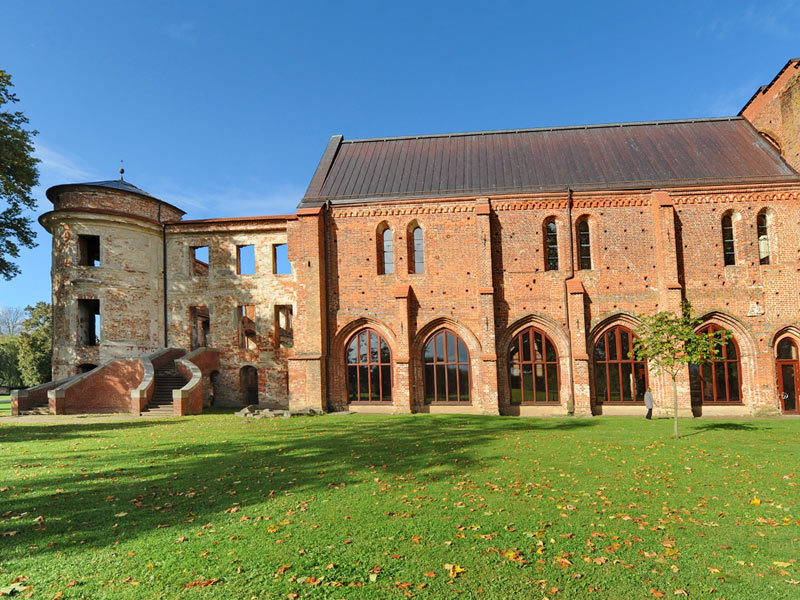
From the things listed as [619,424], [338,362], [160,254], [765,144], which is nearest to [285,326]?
[160,254]

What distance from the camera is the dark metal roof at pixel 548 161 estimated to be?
65.0ft

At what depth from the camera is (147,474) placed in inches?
342

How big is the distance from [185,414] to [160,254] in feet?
31.0

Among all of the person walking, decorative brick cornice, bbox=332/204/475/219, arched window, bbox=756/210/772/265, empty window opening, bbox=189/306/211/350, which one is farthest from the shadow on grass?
arched window, bbox=756/210/772/265

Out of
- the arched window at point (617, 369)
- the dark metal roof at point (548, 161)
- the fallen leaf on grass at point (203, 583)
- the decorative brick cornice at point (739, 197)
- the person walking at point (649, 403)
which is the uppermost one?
the dark metal roof at point (548, 161)

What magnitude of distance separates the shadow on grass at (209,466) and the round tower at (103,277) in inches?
304

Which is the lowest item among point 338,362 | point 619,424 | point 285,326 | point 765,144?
point 619,424

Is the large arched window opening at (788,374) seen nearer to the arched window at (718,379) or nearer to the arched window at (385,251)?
the arched window at (718,379)

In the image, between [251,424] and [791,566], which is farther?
[251,424]

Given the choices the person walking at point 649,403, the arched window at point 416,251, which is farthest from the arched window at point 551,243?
the person walking at point 649,403

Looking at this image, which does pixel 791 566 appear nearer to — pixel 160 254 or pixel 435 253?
pixel 435 253

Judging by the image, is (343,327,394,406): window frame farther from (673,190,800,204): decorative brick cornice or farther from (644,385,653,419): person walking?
(673,190,800,204): decorative brick cornice

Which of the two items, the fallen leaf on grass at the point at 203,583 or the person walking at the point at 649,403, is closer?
the fallen leaf on grass at the point at 203,583

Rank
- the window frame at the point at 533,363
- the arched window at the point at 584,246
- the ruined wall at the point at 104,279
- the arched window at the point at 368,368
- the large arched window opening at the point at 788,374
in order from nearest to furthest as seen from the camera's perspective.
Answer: the large arched window opening at the point at 788,374
the window frame at the point at 533,363
the arched window at the point at 584,246
the arched window at the point at 368,368
the ruined wall at the point at 104,279
